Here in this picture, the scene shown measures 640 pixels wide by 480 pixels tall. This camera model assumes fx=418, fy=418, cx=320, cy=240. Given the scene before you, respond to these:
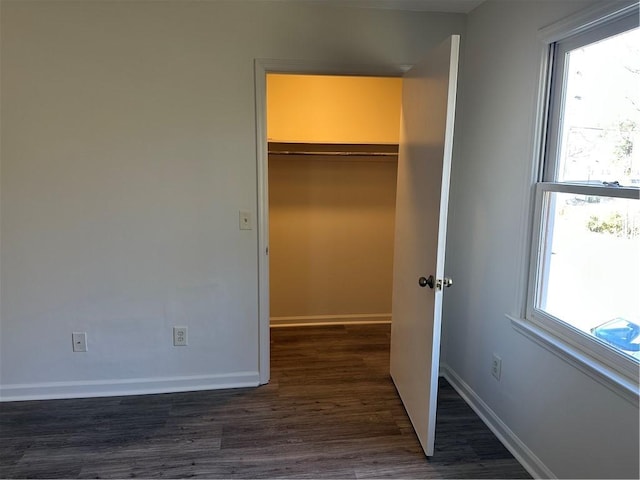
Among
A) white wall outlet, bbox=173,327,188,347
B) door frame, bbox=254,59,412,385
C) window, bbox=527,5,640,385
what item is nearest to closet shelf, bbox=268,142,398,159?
door frame, bbox=254,59,412,385

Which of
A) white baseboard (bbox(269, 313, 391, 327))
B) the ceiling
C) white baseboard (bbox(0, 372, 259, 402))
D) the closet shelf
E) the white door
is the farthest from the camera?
white baseboard (bbox(269, 313, 391, 327))

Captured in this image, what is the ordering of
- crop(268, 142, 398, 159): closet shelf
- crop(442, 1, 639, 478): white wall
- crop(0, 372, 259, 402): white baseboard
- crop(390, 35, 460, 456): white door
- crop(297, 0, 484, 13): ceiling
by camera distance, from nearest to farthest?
1. crop(442, 1, 639, 478): white wall
2. crop(390, 35, 460, 456): white door
3. crop(297, 0, 484, 13): ceiling
4. crop(0, 372, 259, 402): white baseboard
5. crop(268, 142, 398, 159): closet shelf

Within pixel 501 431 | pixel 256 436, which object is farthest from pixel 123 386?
pixel 501 431

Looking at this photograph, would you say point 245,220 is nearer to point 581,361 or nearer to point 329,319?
point 329,319

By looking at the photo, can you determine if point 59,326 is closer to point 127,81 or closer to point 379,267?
point 127,81

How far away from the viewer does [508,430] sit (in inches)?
83.7

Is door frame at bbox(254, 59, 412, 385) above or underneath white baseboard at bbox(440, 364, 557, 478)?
above

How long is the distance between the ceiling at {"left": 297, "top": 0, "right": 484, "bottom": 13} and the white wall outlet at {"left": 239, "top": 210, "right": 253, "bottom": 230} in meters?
1.29

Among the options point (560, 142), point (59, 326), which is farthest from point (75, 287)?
point (560, 142)

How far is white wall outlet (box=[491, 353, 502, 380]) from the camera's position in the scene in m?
2.22

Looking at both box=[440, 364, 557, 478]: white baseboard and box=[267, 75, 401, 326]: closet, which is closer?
box=[440, 364, 557, 478]: white baseboard

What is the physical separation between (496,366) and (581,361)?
0.65m

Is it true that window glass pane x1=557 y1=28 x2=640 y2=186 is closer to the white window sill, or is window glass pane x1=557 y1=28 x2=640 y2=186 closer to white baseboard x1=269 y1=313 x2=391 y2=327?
the white window sill

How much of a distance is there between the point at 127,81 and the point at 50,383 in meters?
1.88
